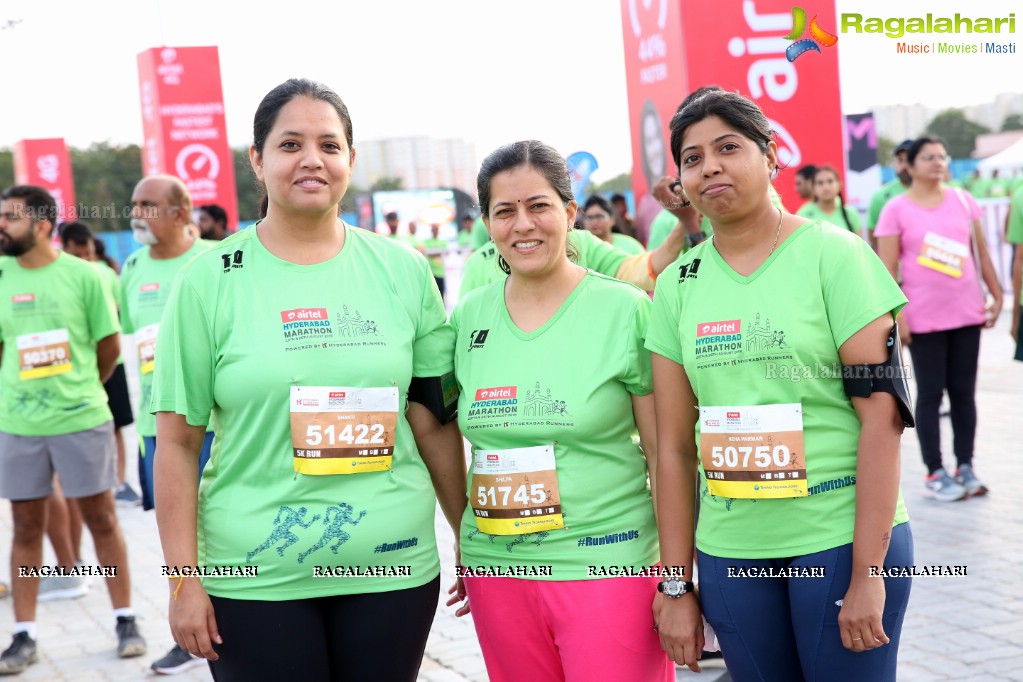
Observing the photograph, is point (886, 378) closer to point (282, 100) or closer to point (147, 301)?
point (282, 100)

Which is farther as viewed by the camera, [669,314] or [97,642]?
[97,642]

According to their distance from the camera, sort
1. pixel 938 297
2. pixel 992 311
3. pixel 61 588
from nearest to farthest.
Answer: pixel 61 588 → pixel 938 297 → pixel 992 311

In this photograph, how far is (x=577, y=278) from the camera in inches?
114

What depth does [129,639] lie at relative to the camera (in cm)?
523

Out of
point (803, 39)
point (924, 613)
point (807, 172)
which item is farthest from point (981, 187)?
point (924, 613)

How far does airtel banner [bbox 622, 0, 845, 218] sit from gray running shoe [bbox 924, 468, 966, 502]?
7.81ft

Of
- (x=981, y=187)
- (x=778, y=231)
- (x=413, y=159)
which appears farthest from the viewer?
(x=413, y=159)

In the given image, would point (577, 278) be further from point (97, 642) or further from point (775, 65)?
point (775, 65)

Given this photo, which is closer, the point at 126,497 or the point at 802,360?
the point at 802,360

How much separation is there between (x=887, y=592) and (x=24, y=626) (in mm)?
4348

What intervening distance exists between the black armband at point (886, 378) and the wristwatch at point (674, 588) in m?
0.62

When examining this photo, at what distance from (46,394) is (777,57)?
5.89 metres

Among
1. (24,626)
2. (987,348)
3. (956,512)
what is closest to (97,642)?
(24,626)

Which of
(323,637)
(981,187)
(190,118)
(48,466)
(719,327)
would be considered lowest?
(48,466)
